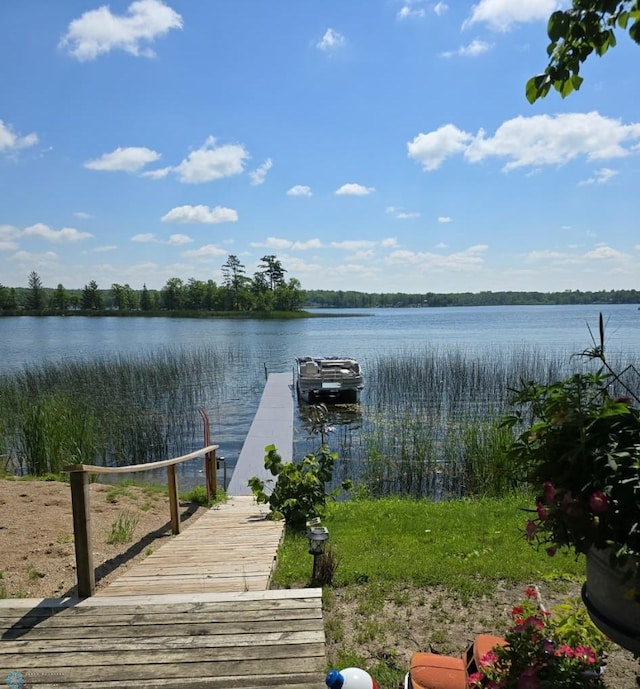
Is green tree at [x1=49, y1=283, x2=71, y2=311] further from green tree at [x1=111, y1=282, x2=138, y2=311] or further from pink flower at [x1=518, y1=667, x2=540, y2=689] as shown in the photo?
pink flower at [x1=518, y1=667, x2=540, y2=689]

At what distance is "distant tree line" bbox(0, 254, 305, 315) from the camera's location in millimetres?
84750

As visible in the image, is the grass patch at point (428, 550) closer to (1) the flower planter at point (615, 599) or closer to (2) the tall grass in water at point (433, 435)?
(2) the tall grass in water at point (433, 435)

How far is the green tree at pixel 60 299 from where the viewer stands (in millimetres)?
102062

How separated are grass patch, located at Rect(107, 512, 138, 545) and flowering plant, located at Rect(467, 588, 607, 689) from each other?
149 inches

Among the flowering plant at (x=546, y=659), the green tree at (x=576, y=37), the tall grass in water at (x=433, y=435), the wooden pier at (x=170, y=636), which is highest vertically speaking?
the green tree at (x=576, y=37)

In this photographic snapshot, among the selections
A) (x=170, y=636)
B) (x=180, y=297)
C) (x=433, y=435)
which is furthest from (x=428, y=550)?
(x=180, y=297)

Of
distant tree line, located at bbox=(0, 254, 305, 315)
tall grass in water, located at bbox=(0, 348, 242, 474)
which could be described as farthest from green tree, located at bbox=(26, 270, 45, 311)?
tall grass in water, located at bbox=(0, 348, 242, 474)

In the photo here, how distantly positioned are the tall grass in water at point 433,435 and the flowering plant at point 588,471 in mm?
323

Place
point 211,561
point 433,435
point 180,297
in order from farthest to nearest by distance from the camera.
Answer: point 180,297 < point 433,435 < point 211,561

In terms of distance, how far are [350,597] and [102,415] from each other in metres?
11.1

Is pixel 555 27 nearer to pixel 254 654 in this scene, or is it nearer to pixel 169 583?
pixel 254 654

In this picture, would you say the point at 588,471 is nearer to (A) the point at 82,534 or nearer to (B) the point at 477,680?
(B) the point at 477,680

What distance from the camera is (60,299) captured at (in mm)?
102750

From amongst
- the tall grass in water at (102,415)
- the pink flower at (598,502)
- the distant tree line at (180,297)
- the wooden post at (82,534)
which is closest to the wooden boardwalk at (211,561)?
the wooden post at (82,534)
